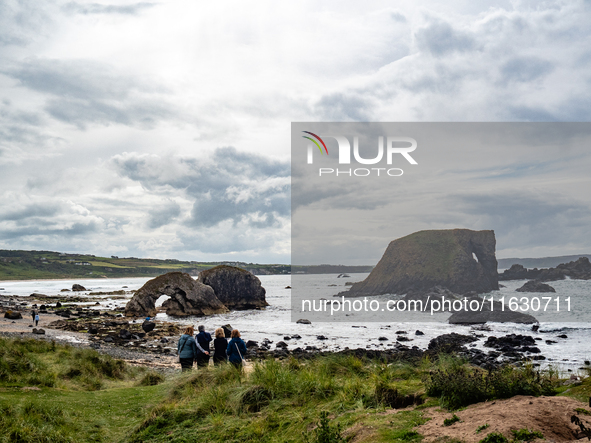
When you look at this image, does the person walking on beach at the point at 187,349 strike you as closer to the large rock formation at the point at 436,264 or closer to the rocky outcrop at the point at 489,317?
the rocky outcrop at the point at 489,317

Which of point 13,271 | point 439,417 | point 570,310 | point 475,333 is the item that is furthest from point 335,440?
point 13,271

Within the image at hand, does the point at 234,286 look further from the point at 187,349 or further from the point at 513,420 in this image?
the point at 513,420

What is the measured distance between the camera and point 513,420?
423cm

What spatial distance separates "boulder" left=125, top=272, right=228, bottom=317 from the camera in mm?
48469

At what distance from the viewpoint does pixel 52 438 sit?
20.5 feet

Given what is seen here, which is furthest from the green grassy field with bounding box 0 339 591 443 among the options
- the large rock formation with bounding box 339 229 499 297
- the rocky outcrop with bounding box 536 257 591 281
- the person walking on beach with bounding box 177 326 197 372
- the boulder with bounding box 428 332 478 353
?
the rocky outcrop with bounding box 536 257 591 281

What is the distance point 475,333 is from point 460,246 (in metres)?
44.8

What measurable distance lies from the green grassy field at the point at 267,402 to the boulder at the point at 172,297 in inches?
1565

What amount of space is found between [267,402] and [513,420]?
426 centimetres

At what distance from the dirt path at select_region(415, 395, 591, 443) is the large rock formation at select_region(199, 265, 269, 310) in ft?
174

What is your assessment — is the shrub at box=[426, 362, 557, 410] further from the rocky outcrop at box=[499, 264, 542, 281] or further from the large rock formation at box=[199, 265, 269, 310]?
the rocky outcrop at box=[499, 264, 542, 281]

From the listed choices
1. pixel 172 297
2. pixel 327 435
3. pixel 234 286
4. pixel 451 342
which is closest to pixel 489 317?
pixel 451 342

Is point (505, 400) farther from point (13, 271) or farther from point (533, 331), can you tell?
point (13, 271)

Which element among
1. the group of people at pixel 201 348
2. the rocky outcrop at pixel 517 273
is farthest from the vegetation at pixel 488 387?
the rocky outcrop at pixel 517 273
